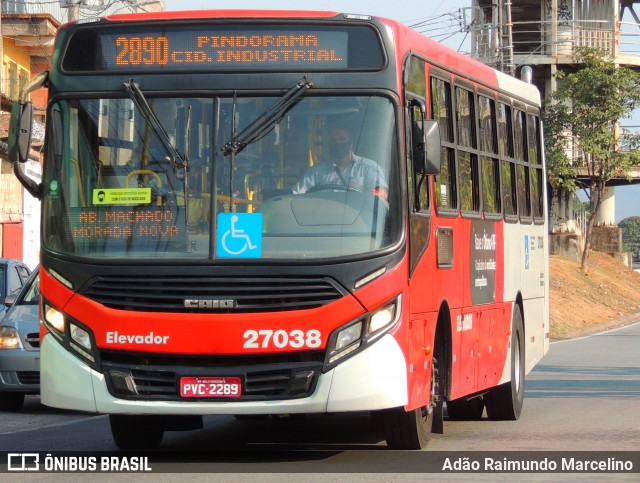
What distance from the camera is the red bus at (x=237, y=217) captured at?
10.4 meters

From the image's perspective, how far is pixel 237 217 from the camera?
1060cm

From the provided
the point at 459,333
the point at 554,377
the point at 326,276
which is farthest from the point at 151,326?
the point at 554,377

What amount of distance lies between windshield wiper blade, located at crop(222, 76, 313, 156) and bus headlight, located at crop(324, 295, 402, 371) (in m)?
1.42

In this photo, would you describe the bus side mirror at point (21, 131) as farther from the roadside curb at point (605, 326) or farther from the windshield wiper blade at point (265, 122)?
the roadside curb at point (605, 326)

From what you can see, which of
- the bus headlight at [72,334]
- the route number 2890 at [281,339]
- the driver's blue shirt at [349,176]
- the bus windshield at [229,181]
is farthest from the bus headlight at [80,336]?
the driver's blue shirt at [349,176]

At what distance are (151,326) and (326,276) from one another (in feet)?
3.95

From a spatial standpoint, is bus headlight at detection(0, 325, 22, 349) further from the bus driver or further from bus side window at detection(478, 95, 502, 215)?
the bus driver

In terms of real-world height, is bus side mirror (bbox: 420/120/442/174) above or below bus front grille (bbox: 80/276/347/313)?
above

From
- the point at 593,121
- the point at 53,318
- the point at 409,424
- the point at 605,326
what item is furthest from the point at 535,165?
the point at 593,121

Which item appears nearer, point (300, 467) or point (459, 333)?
point (300, 467)

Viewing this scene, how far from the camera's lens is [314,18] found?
10938 mm

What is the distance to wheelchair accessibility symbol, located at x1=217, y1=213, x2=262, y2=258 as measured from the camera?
1050cm

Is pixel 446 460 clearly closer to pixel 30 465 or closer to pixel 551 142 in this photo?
pixel 30 465

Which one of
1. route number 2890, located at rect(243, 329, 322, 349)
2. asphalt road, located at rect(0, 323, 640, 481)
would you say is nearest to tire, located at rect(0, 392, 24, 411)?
asphalt road, located at rect(0, 323, 640, 481)
